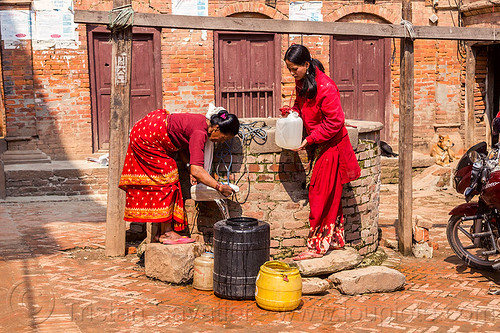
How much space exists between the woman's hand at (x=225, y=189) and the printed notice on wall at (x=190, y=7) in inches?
293

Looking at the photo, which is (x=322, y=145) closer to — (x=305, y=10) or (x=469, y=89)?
(x=305, y=10)

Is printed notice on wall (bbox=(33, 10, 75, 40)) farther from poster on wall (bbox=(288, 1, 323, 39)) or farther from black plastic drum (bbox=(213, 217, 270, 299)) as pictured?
black plastic drum (bbox=(213, 217, 270, 299))

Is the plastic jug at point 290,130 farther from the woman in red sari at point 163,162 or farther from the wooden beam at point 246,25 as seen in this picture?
the wooden beam at point 246,25

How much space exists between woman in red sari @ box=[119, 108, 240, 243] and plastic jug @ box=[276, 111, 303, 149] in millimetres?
458

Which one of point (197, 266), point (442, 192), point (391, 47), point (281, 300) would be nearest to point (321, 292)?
point (281, 300)

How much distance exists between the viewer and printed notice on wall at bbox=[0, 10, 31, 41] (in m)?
12.1

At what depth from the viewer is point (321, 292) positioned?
6211 millimetres

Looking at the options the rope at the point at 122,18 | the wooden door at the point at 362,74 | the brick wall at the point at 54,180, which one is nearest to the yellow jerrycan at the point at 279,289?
the rope at the point at 122,18

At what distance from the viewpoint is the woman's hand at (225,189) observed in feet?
21.0

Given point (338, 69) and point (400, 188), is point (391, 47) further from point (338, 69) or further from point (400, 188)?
point (400, 188)

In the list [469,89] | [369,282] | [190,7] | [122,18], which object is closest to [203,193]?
[369,282]

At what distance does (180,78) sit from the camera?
13266 mm

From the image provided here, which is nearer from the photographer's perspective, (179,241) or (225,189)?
(225,189)

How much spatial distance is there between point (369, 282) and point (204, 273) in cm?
157
